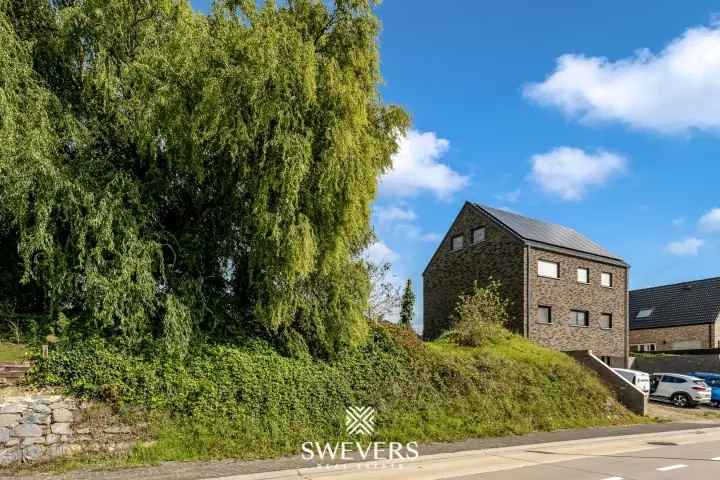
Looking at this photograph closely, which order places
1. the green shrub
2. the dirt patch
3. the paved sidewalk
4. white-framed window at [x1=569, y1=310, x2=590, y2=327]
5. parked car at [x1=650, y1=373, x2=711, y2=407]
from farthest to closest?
white-framed window at [x1=569, y1=310, x2=590, y2=327]
parked car at [x1=650, y1=373, x2=711, y2=407]
the dirt patch
the green shrub
the paved sidewalk

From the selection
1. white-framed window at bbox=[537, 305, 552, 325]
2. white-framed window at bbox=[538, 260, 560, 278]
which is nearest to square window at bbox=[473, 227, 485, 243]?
white-framed window at bbox=[538, 260, 560, 278]

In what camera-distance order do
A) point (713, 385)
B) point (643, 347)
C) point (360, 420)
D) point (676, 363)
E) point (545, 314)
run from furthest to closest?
point (643, 347) → point (676, 363) → point (545, 314) → point (713, 385) → point (360, 420)

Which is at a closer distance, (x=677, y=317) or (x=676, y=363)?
(x=676, y=363)

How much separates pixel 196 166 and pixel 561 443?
9.66 meters

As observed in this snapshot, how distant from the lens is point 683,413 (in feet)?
65.3

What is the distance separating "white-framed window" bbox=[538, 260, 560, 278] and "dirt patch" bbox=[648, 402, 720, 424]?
6.51 meters

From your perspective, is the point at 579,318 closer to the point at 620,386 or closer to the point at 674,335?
the point at 620,386

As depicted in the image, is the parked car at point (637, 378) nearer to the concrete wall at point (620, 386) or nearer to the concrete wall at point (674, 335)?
the concrete wall at point (620, 386)

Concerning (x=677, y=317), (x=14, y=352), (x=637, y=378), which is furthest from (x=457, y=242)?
(x=14, y=352)

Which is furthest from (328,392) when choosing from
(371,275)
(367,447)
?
(371,275)

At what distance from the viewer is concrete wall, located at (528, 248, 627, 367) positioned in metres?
24.3

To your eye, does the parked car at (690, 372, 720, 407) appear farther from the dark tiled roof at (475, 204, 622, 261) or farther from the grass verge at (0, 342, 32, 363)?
the grass verge at (0, 342, 32, 363)

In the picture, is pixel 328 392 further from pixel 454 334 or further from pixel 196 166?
pixel 454 334

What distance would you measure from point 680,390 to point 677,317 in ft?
54.7
